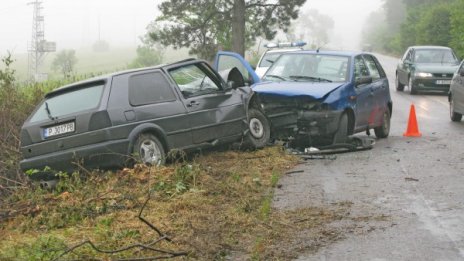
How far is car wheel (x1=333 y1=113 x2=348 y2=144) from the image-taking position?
37.2 feet

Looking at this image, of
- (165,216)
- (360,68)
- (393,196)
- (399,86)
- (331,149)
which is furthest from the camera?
(399,86)

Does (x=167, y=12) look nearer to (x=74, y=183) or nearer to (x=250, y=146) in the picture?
(x=250, y=146)

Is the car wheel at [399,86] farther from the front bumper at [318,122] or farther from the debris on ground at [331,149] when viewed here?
the front bumper at [318,122]

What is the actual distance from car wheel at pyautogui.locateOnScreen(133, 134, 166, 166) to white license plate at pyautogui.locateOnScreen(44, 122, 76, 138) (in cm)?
84

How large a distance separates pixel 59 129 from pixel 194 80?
8.07 feet

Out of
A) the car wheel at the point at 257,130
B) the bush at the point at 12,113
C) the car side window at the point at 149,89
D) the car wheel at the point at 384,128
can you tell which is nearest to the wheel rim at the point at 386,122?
the car wheel at the point at 384,128

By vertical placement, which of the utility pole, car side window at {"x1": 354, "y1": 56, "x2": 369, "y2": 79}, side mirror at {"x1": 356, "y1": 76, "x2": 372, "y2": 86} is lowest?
the utility pole

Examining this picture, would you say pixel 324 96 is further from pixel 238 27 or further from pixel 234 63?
pixel 238 27

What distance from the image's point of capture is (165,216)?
6.69 metres

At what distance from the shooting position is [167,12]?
30.6m

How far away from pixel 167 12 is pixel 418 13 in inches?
1612

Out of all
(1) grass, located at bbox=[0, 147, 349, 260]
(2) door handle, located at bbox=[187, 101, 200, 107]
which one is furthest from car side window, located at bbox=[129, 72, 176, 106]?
(1) grass, located at bbox=[0, 147, 349, 260]

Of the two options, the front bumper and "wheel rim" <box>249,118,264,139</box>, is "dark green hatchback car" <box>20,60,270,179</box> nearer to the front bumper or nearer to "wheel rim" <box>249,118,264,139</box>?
"wheel rim" <box>249,118,264,139</box>

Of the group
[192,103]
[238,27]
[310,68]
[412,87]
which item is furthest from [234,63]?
[238,27]
